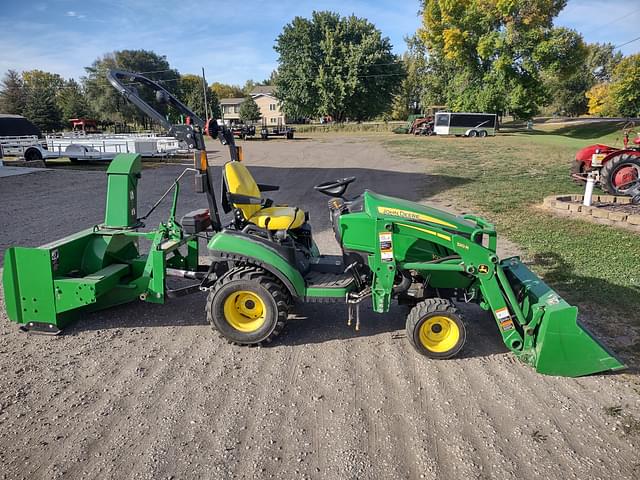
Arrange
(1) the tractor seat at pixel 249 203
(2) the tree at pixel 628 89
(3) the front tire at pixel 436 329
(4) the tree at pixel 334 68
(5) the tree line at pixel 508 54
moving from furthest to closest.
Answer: (4) the tree at pixel 334 68
(2) the tree at pixel 628 89
(5) the tree line at pixel 508 54
(1) the tractor seat at pixel 249 203
(3) the front tire at pixel 436 329

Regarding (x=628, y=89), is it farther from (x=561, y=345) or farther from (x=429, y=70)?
(x=561, y=345)

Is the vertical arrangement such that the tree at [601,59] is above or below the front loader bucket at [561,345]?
above

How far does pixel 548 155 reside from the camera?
20156mm

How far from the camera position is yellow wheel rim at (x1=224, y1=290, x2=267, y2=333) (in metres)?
3.85

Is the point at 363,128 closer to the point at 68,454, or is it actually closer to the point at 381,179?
the point at 381,179

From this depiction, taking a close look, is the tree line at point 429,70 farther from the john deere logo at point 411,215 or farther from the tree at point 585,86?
the john deere logo at point 411,215

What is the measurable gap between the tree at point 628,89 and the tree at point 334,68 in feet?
65.6

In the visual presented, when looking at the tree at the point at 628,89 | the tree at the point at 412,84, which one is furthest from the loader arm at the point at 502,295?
the tree at the point at 412,84

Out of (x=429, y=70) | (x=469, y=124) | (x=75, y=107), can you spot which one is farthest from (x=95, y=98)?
(x=469, y=124)

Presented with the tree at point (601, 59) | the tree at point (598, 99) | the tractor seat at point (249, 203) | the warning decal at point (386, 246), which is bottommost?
the warning decal at point (386, 246)

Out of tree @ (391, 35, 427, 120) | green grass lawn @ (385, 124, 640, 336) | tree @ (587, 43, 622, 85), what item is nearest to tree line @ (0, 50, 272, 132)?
tree @ (391, 35, 427, 120)

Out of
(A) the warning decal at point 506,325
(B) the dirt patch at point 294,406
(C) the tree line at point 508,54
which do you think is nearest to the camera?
(B) the dirt patch at point 294,406

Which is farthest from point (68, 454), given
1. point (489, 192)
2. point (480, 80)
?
point (480, 80)

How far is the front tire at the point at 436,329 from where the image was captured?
3.59m
